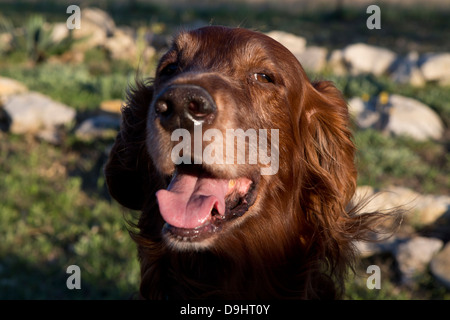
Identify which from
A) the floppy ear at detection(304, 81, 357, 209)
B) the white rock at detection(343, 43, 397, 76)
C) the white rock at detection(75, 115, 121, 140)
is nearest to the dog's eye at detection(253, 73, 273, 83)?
the floppy ear at detection(304, 81, 357, 209)

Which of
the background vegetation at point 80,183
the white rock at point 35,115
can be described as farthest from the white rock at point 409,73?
the white rock at point 35,115

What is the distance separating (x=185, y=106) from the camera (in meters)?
1.87

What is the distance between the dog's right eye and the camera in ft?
7.88

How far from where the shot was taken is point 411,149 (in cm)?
567

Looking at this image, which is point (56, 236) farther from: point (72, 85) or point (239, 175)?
point (72, 85)

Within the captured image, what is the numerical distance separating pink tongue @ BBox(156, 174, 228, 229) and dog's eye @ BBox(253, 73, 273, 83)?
0.51m

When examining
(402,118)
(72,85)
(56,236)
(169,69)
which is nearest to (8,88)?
(72,85)

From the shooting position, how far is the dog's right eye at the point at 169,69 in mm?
2400

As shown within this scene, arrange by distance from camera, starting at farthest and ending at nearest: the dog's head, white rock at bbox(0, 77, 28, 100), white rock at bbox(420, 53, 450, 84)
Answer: white rock at bbox(420, 53, 450, 84)
white rock at bbox(0, 77, 28, 100)
the dog's head

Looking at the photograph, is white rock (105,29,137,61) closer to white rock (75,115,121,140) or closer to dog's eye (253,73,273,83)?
white rock (75,115,121,140)

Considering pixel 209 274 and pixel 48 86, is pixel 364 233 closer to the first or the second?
pixel 209 274

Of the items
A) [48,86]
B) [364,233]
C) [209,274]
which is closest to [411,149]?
[364,233]

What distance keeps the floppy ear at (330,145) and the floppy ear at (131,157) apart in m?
0.87
